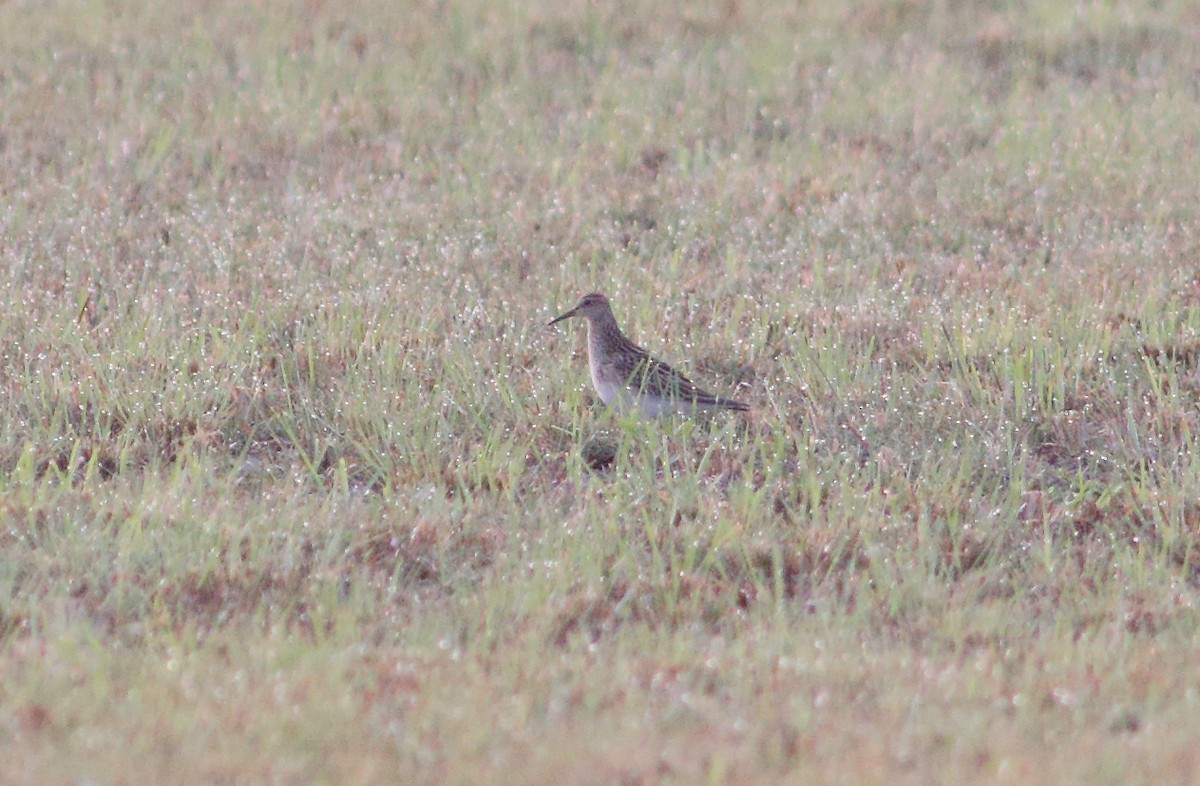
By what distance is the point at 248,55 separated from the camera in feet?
44.4

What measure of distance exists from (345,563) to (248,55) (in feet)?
27.3

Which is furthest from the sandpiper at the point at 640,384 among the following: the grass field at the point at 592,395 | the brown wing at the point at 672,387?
the grass field at the point at 592,395

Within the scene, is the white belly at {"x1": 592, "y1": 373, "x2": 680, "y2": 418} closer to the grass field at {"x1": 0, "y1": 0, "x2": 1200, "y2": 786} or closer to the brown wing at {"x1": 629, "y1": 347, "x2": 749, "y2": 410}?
the brown wing at {"x1": 629, "y1": 347, "x2": 749, "y2": 410}

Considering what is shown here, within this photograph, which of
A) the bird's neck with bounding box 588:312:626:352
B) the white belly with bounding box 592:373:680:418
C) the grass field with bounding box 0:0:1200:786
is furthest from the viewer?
the bird's neck with bounding box 588:312:626:352

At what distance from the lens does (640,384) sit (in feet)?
24.7

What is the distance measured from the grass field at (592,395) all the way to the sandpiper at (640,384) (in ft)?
0.48

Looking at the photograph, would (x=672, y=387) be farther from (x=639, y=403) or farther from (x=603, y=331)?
(x=603, y=331)

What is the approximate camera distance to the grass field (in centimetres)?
474

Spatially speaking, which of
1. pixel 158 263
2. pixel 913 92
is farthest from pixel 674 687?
pixel 913 92

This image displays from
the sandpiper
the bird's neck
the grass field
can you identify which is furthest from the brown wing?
the bird's neck

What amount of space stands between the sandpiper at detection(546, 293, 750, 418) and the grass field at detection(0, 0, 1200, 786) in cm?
15

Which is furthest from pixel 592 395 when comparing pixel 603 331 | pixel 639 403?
pixel 639 403

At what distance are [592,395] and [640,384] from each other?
60cm

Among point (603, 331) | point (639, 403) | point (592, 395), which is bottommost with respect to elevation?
point (592, 395)
